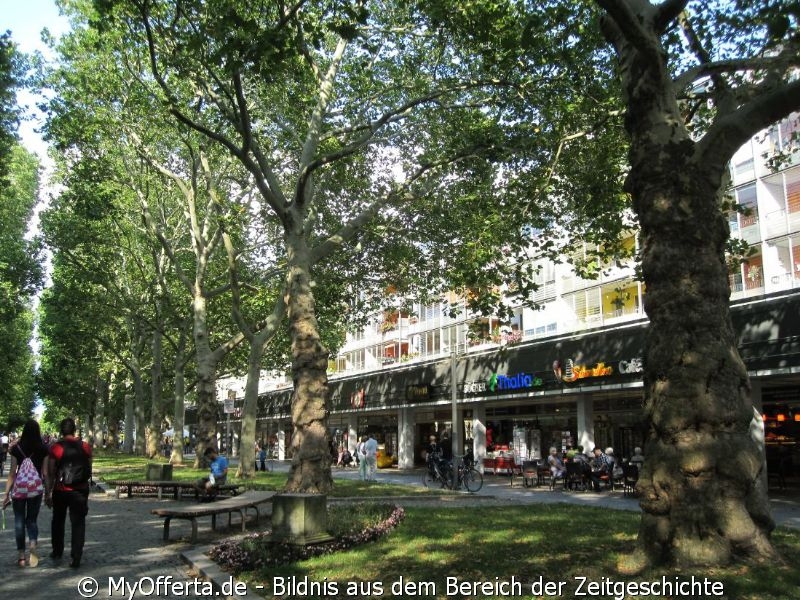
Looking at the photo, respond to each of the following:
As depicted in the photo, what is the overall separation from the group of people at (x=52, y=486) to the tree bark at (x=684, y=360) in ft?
20.8

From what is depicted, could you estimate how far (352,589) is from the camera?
5.99 metres

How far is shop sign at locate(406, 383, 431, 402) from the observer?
30375mm

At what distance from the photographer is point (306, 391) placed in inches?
499

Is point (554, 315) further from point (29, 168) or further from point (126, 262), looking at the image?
point (29, 168)

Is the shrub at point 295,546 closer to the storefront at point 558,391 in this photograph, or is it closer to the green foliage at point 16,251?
the storefront at point 558,391

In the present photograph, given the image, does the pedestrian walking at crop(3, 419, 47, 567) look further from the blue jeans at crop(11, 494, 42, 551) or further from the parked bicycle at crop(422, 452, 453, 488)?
the parked bicycle at crop(422, 452, 453, 488)

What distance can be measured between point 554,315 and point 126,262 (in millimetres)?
21339

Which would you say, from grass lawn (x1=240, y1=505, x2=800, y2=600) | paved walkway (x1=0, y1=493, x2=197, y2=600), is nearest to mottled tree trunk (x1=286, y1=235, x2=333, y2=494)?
paved walkway (x1=0, y1=493, x2=197, y2=600)

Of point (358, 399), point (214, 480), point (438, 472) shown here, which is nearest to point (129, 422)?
point (358, 399)

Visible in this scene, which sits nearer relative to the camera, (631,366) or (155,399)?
(631,366)

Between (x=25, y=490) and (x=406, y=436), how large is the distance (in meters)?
27.0

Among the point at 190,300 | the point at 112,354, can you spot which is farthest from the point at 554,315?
the point at 112,354

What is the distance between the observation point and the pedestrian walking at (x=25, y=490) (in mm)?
8034

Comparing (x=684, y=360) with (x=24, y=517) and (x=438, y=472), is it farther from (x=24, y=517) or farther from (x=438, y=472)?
(x=438, y=472)
